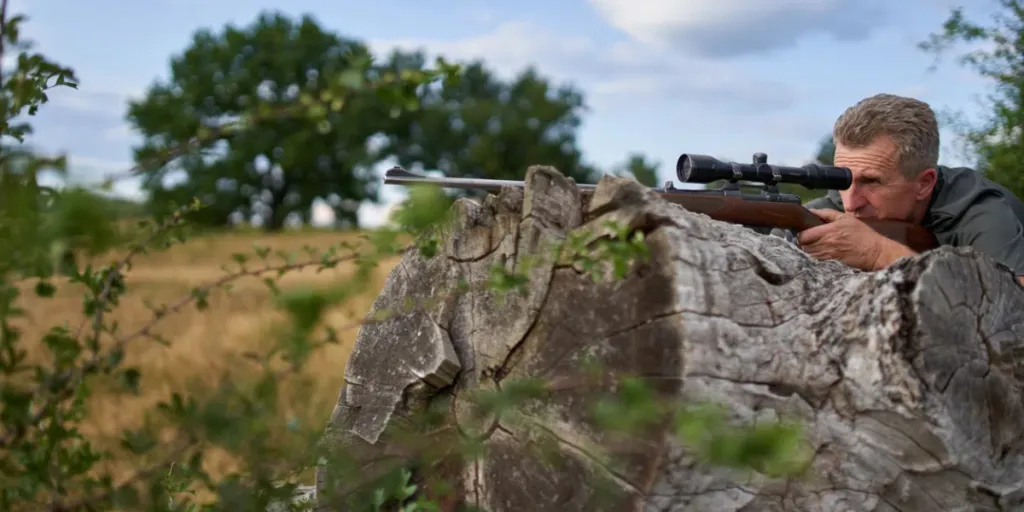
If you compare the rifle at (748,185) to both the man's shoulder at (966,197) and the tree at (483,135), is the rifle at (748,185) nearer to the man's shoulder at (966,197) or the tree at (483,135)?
the man's shoulder at (966,197)

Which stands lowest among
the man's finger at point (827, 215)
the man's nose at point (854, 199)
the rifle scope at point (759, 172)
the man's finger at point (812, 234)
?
the man's finger at point (812, 234)

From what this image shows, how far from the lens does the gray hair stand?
5.22 meters

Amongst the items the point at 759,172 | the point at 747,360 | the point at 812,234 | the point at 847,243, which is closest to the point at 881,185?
the point at 847,243

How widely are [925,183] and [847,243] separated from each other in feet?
3.66

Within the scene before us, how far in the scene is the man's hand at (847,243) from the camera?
14.5ft

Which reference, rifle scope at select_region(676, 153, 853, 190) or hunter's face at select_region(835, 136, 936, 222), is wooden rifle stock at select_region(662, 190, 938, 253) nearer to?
rifle scope at select_region(676, 153, 853, 190)

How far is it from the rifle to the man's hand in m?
0.07

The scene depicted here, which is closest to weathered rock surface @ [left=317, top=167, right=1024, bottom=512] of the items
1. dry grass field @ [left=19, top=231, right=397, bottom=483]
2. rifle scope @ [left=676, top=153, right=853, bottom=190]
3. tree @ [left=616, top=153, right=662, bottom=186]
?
dry grass field @ [left=19, top=231, right=397, bottom=483]

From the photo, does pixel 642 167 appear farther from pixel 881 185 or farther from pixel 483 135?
pixel 881 185

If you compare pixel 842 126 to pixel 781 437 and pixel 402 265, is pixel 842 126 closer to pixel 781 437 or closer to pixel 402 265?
pixel 402 265

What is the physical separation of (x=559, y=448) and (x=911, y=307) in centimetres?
109

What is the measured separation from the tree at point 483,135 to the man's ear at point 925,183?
40.7 metres

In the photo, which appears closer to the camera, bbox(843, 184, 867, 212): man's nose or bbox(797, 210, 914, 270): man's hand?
bbox(797, 210, 914, 270): man's hand

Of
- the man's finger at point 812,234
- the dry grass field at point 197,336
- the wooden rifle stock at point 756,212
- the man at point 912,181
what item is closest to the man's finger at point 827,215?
the wooden rifle stock at point 756,212
